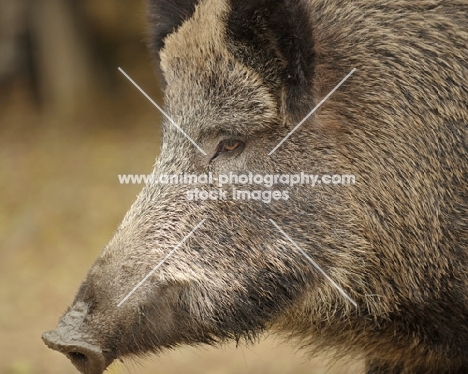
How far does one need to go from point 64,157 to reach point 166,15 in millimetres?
6758

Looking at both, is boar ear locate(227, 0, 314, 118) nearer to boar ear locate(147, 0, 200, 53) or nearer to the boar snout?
boar ear locate(147, 0, 200, 53)

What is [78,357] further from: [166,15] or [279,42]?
[166,15]

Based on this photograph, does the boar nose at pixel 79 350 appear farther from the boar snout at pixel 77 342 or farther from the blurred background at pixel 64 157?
the blurred background at pixel 64 157

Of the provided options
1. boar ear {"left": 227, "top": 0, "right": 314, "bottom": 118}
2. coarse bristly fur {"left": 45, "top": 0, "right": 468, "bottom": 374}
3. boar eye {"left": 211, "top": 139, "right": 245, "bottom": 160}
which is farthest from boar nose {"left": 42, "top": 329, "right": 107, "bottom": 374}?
boar ear {"left": 227, "top": 0, "right": 314, "bottom": 118}

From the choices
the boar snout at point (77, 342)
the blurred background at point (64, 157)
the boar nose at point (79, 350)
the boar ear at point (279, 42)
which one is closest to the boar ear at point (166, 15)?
the boar ear at point (279, 42)

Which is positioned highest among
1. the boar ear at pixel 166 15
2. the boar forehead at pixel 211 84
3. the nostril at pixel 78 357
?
the boar ear at pixel 166 15

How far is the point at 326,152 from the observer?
11.5 feet

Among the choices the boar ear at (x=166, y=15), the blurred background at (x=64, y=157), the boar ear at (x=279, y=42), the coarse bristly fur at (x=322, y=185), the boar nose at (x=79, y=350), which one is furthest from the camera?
the blurred background at (x=64, y=157)

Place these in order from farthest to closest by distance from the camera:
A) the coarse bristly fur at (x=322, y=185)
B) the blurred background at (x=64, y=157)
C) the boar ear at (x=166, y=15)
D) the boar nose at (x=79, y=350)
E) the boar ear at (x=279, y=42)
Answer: the blurred background at (x=64, y=157) < the boar ear at (x=166, y=15) < the coarse bristly fur at (x=322, y=185) < the boar ear at (x=279, y=42) < the boar nose at (x=79, y=350)

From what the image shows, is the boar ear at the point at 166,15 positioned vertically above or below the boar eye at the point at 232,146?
above

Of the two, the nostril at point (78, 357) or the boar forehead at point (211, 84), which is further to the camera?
Result: the boar forehead at point (211, 84)

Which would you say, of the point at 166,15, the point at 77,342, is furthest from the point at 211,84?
the point at 77,342

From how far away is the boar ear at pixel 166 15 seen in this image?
12.7ft

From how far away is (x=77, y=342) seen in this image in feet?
10.2
